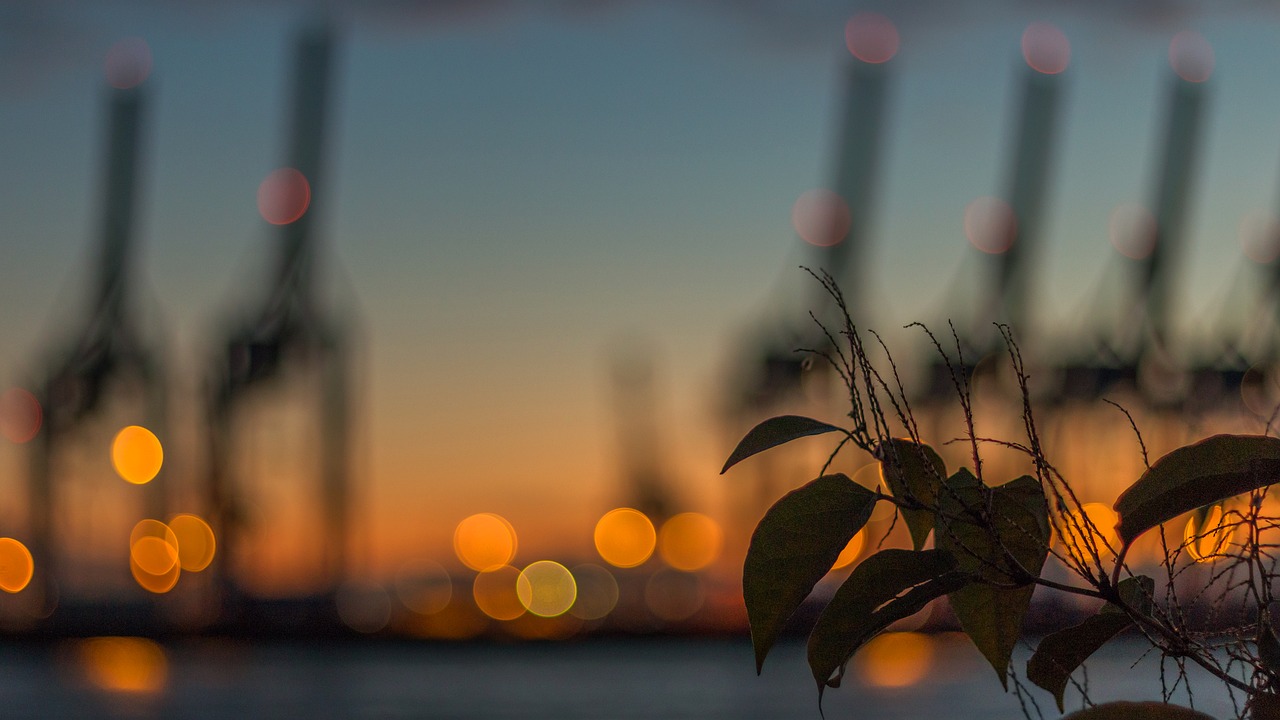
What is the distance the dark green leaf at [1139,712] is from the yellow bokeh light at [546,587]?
285ft

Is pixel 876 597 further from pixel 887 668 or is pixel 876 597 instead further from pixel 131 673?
pixel 887 668

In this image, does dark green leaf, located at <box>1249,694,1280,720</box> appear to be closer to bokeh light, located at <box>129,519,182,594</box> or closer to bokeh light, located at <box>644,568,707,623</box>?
bokeh light, located at <box>129,519,182,594</box>

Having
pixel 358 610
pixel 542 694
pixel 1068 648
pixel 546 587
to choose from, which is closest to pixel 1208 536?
pixel 1068 648

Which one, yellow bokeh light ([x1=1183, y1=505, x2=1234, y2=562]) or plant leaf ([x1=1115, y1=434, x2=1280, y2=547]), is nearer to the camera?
plant leaf ([x1=1115, y1=434, x2=1280, y2=547])

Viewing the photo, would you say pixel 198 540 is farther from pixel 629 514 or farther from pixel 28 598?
pixel 629 514

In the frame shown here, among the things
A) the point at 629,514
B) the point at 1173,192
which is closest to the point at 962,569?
the point at 1173,192

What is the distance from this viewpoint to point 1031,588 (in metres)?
1.30

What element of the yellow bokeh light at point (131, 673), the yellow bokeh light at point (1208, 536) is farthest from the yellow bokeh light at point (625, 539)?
the yellow bokeh light at point (1208, 536)

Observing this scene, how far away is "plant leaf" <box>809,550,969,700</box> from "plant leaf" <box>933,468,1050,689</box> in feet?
0.09

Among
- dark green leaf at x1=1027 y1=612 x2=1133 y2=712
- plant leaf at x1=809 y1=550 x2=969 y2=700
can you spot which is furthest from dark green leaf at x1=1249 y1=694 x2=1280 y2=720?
plant leaf at x1=809 y1=550 x2=969 y2=700

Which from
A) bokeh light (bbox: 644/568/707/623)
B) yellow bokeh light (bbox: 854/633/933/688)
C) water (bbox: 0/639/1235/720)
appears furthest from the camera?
bokeh light (bbox: 644/568/707/623)

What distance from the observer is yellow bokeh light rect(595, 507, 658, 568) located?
84.6 metres

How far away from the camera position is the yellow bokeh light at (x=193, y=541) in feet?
158

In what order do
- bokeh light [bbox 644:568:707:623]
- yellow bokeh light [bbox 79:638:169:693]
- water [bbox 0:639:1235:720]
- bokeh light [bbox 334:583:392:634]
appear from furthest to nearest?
1. bokeh light [bbox 644:568:707:623]
2. bokeh light [bbox 334:583:392:634]
3. yellow bokeh light [bbox 79:638:169:693]
4. water [bbox 0:639:1235:720]
